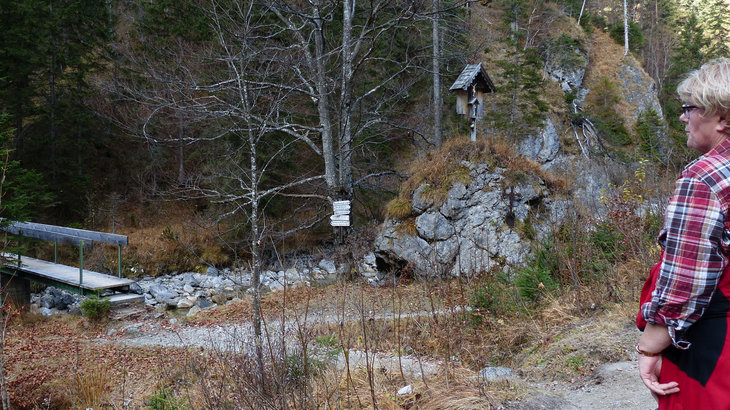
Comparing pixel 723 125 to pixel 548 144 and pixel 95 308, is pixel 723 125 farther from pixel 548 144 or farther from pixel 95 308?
pixel 548 144

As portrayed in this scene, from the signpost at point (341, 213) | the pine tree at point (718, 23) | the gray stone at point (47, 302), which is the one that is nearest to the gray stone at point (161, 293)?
the gray stone at point (47, 302)

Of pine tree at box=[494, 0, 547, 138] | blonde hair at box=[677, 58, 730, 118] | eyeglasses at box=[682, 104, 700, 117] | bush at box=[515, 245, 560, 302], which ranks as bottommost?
bush at box=[515, 245, 560, 302]

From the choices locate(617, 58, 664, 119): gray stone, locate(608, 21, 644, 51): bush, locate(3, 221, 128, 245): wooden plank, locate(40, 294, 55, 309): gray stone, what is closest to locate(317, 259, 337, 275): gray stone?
locate(3, 221, 128, 245): wooden plank

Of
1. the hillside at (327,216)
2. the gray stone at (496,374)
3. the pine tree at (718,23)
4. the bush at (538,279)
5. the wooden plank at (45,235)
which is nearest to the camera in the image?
the gray stone at (496,374)

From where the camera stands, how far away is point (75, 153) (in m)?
18.2

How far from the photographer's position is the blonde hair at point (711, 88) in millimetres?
1562

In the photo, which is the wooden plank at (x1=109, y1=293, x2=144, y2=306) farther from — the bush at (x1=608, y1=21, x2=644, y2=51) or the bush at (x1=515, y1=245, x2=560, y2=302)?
the bush at (x1=608, y1=21, x2=644, y2=51)

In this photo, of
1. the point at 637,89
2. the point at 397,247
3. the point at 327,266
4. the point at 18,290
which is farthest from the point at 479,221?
the point at 637,89

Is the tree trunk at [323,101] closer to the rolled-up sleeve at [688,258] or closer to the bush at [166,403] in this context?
the bush at [166,403]

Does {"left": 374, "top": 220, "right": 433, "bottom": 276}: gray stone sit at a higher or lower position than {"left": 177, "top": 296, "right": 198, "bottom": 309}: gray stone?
higher

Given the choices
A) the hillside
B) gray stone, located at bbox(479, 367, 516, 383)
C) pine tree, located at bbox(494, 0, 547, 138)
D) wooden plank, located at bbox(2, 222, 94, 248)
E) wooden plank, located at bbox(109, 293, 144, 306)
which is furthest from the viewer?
pine tree, located at bbox(494, 0, 547, 138)

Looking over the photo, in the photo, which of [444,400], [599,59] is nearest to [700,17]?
[599,59]

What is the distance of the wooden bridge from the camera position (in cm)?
991

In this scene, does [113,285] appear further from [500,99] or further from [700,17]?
[700,17]
